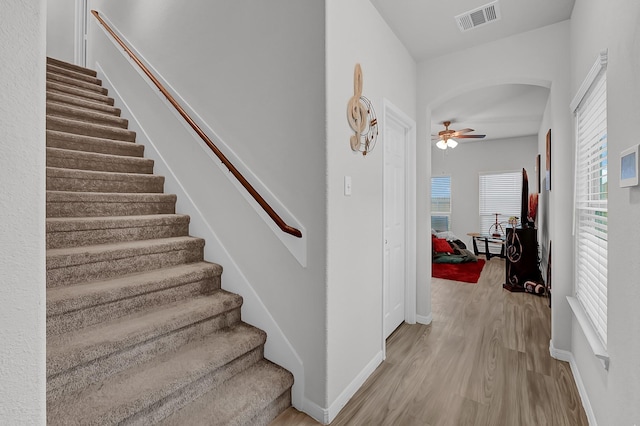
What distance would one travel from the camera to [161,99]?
9.73ft

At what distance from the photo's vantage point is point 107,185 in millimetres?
2600

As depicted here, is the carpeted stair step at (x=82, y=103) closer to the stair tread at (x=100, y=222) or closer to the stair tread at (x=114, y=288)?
the stair tread at (x=100, y=222)

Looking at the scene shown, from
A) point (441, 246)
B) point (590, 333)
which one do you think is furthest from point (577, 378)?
point (441, 246)

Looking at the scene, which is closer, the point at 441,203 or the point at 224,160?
the point at 224,160

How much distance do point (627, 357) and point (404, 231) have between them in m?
2.16

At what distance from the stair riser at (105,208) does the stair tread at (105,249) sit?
0.35m

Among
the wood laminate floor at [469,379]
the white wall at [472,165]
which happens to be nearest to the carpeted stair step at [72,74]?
the wood laminate floor at [469,379]

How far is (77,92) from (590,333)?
4912 millimetres

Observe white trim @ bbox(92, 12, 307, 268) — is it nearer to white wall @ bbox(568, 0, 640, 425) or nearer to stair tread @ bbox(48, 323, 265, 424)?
stair tread @ bbox(48, 323, 265, 424)

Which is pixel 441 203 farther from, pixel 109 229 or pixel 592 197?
pixel 109 229

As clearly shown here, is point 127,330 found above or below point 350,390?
above

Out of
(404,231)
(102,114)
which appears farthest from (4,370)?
(102,114)

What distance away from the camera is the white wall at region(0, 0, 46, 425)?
63 cm

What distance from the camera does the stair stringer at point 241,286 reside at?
1982mm
